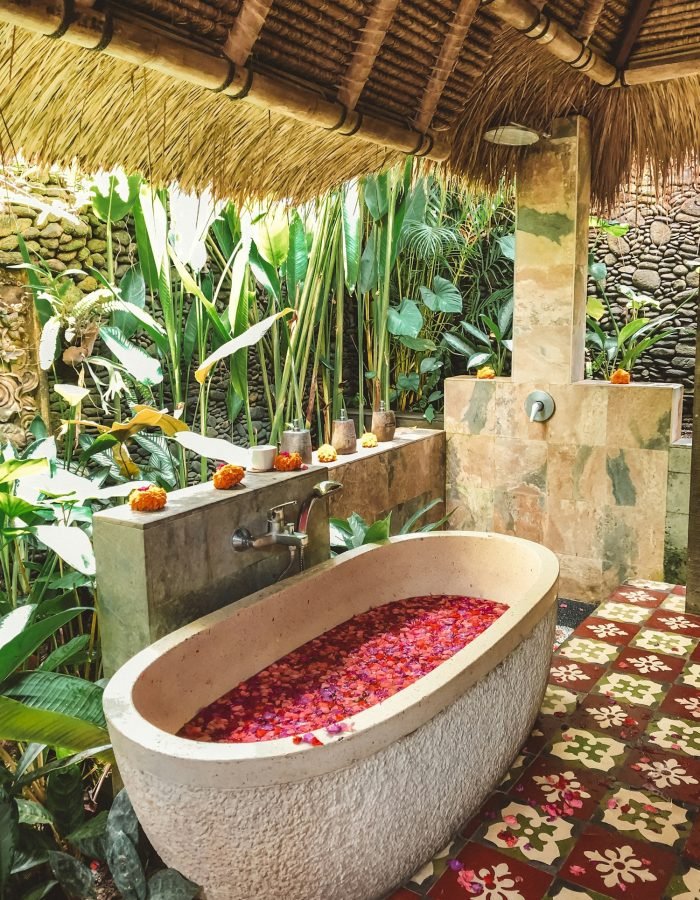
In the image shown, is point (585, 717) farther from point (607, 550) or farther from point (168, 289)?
point (168, 289)

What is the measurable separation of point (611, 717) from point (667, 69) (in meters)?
2.65

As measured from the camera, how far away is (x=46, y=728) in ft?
6.37

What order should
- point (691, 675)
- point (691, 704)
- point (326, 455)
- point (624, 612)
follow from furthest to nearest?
1. point (326, 455)
2. point (624, 612)
3. point (691, 675)
4. point (691, 704)

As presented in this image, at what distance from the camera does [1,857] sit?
1.91 meters

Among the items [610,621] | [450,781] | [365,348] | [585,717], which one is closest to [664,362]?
[365,348]

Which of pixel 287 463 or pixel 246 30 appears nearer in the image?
pixel 246 30

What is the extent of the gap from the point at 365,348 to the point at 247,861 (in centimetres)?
470

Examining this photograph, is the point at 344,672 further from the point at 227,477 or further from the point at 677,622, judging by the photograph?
the point at 677,622

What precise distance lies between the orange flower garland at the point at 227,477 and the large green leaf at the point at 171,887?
1.21 meters

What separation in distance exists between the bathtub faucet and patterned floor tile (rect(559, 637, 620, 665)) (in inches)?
52.6

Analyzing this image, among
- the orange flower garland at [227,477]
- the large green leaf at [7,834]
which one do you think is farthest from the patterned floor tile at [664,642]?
the large green leaf at [7,834]

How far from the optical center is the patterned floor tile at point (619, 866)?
1.97m

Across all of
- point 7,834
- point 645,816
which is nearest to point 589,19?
point 645,816

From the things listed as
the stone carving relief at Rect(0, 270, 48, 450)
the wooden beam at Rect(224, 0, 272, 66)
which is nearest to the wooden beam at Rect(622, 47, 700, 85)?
the wooden beam at Rect(224, 0, 272, 66)
